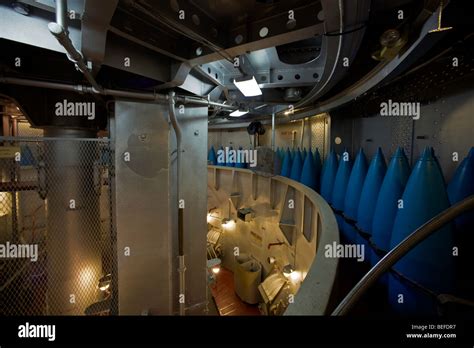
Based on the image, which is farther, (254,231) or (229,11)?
(254,231)

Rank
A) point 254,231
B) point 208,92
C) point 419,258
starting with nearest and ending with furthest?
point 419,258, point 208,92, point 254,231

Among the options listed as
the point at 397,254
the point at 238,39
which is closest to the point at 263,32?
the point at 238,39

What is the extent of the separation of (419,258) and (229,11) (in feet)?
6.71

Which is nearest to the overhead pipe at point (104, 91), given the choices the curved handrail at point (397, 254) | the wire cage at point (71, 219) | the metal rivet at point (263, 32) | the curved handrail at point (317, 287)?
the wire cage at point (71, 219)

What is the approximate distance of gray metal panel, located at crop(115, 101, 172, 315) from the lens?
2.04m

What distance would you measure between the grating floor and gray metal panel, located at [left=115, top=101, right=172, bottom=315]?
198cm

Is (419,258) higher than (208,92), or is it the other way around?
(208,92)

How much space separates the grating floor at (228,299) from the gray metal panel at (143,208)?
198 centimetres

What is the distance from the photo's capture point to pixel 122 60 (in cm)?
160

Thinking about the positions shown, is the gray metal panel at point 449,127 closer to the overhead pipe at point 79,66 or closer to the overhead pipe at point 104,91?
Result: the overhead pipe at point 79,66

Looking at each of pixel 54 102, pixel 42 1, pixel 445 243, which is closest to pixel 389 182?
pixel 445 243

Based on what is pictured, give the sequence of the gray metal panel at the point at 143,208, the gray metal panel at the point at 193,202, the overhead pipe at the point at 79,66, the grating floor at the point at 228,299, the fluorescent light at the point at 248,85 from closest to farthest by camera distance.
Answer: the overhead pipe at the point at 79,66 < the fluorescent light at the point at 248,85 < the gray metal panel at the point at 143,208 < the gray metal panel at the point at 193,202 < the grating floor at the point at 228,299

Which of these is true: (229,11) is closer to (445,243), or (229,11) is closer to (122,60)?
(122,60)

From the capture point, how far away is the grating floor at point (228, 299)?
3.78 m
